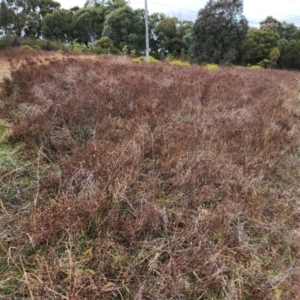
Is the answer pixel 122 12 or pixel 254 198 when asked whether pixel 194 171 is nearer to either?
pixel 254 198

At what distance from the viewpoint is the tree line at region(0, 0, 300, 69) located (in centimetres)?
2228

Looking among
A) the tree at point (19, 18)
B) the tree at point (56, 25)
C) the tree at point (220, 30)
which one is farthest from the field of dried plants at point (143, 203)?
the tree at point (56, 25)

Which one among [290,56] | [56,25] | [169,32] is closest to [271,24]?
[290,56]

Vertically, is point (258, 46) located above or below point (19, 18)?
below

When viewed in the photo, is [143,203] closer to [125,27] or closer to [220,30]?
[220,30]

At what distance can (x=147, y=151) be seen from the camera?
2760 millimetres

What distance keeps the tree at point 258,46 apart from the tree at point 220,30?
6.19 feet

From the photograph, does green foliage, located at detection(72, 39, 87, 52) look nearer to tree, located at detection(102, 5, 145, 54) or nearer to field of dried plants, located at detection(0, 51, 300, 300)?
tree, located at detection(102, 5, 145, 54)

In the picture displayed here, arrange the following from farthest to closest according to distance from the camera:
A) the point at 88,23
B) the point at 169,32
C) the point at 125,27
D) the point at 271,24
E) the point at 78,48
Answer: the point at 271,24, the point at 88,23, the point at 169,32, the point at 125,27, the point at 78,48

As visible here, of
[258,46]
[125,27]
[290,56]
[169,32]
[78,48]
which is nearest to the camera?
[78,48]

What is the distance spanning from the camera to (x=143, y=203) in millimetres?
2029

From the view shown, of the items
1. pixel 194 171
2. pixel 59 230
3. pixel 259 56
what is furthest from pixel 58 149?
pixel 259 56

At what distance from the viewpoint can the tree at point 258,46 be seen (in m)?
24.3

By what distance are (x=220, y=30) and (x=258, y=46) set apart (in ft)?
14.9
